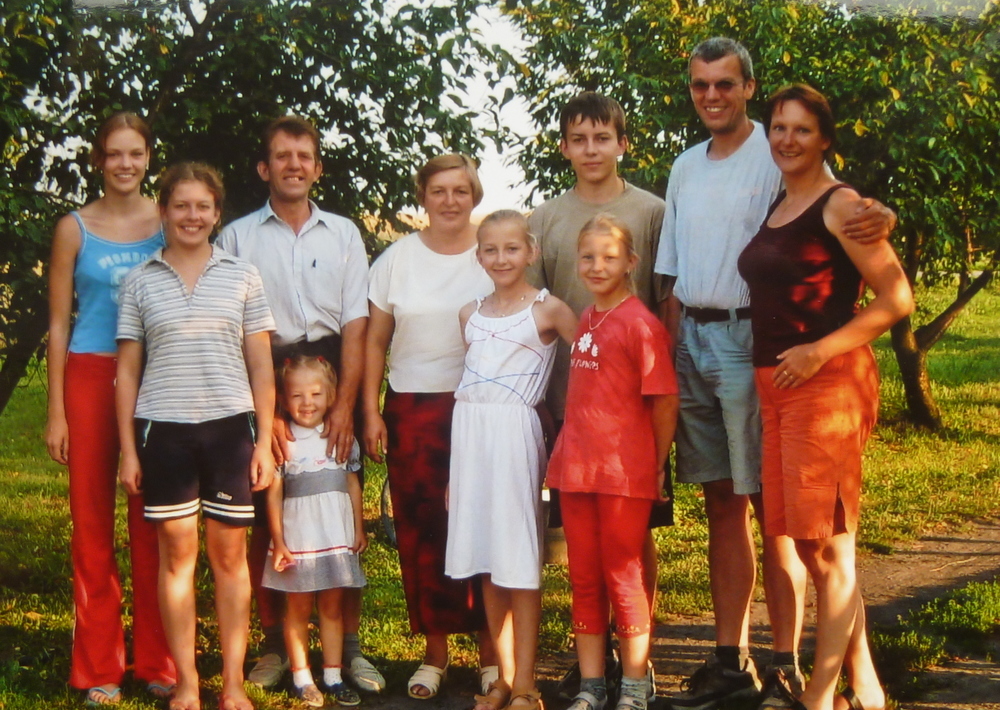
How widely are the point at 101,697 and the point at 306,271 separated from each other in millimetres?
1609

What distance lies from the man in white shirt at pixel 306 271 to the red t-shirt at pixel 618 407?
0.86 m

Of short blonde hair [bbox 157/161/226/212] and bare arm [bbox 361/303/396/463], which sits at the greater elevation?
short blonde hair [bbox 157/161/226/212]

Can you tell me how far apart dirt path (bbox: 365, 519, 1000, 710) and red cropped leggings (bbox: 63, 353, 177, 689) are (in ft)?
2.71

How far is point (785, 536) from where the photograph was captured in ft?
11.7

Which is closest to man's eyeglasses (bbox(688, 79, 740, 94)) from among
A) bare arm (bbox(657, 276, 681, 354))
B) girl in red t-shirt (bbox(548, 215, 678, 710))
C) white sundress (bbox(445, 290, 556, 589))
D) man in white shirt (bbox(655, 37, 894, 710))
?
man in white shirt (bbox(655, 37, 894, 710))

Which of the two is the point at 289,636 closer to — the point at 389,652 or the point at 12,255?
the point at 389,652

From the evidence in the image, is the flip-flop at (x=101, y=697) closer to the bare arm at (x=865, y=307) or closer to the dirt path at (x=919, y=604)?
the dirt path at (x=919, y=604)

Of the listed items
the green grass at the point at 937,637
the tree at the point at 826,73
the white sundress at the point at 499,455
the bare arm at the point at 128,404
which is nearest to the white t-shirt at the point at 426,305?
the white sundress at the point at 499,455

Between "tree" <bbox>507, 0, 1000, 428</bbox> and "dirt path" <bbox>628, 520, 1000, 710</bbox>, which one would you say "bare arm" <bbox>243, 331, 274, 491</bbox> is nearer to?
"dirt path" <bbox>628, 520, 1000, 710</bbox>

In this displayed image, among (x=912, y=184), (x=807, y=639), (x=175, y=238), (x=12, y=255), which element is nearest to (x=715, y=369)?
(x=807, y=639)

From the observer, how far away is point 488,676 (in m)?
3.93

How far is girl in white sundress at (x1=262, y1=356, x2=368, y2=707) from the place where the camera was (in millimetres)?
3865

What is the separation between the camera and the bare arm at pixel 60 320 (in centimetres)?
374

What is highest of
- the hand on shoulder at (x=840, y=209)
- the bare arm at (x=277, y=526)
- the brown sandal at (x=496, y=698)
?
the hand on shoulder at (x=840, y=209)
